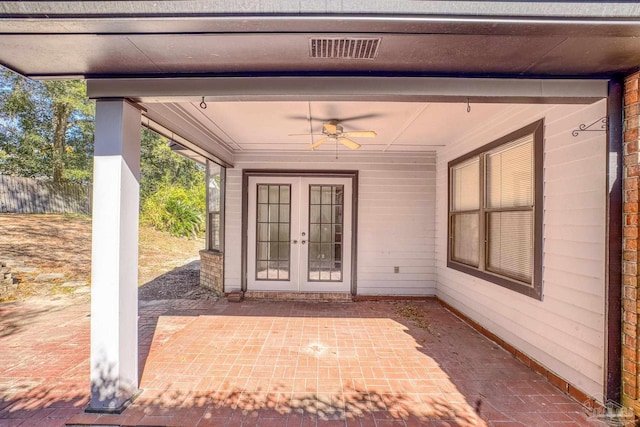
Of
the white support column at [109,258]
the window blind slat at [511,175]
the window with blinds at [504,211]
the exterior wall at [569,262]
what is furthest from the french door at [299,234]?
the white support column at [109,258]

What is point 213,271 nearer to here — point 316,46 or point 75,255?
point 75,255

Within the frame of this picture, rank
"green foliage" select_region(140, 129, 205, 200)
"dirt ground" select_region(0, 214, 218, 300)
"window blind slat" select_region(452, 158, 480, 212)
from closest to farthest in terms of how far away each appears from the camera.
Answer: "window blind slat" select_region(452, 158, 480, 212)
"dirt ground" select_region(0, 214, 218, 300)
"green foliage" select_region(140, 129, 205, 200)

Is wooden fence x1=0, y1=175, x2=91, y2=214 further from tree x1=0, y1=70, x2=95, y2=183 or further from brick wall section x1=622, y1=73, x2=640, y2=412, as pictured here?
brick wall section x1=622, y1=73, x2=640, y2=412

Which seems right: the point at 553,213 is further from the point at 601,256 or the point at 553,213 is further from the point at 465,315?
the point at 465,315

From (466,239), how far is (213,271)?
4.47 meters

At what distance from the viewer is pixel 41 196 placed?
41.4 ft

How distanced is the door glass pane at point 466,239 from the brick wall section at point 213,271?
4056mm

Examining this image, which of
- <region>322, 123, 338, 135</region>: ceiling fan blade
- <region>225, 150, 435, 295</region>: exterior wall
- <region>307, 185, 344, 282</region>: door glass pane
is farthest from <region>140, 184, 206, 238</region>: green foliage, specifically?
<region>322, 123, 338, 135</region>: ceiling fan blade

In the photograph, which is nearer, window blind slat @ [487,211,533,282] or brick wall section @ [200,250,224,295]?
window blind slat @ [487,211,533,282]

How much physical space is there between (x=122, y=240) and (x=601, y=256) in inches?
145

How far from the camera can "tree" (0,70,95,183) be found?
12188 millimetres

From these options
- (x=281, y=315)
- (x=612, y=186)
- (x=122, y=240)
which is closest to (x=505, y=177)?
(x=612, y=186)

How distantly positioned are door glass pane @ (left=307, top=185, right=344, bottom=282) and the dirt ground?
7.07 feet

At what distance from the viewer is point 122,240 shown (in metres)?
2.33
